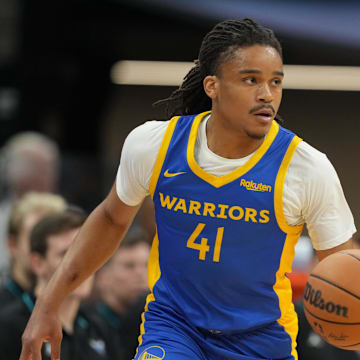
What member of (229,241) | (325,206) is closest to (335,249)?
(325,206)

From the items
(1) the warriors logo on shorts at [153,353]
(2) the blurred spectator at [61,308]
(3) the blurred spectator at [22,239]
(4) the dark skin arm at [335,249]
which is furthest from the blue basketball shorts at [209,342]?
(3) the blurred spectator at [22,239]

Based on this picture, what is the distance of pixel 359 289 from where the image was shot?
13.8 feet

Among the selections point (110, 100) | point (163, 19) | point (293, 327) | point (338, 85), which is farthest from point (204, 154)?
point (110, 100)

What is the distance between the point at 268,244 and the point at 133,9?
9.71 meters

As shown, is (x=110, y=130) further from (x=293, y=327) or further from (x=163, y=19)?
(x=293, y=327)

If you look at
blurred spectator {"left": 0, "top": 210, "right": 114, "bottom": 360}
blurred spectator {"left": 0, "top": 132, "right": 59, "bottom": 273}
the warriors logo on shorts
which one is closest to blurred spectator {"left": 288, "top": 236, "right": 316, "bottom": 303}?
blurred spectator {"left": 0, "top": 210, "right": 114, "bottom": 360}

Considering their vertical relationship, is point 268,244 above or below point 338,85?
below

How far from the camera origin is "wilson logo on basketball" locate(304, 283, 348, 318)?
166 inches

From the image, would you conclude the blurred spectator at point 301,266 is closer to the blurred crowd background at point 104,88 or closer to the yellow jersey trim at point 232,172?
the blurred crowd background at point 104,88

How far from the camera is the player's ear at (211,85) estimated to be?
450cm

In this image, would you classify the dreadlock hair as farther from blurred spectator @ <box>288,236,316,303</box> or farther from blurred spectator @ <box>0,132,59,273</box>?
blurred spectator @ <box>0,132,59,273</box>

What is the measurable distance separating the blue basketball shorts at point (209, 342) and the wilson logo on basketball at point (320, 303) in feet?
0.75

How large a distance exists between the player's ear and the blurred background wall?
770 cm

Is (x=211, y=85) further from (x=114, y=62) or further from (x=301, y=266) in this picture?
(x=114, y=62)
